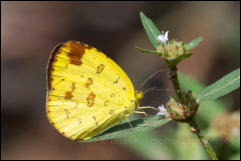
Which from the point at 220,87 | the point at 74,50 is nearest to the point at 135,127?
the point at 220,87

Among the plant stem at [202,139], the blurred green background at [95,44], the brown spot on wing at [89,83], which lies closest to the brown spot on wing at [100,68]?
the brown spot on wing at [89,83]

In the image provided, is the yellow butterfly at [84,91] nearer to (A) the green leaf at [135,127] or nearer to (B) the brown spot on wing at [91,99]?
(B) the brown spot on wing at [91,99]

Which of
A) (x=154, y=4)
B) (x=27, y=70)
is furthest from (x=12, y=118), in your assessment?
(x=154, y=4)

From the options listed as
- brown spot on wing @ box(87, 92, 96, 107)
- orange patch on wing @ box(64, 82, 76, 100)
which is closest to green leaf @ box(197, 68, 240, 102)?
brown spot on wing @ box(87, 92, 96, 107)

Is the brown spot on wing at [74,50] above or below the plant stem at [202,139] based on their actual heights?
above

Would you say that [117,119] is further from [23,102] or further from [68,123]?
[23,102]

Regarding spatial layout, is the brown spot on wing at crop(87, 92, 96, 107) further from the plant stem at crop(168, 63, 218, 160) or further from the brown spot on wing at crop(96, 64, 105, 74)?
the plant stem at crop(168, 63, 218, 160)

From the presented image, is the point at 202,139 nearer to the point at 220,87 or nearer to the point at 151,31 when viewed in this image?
the point at 220,87
